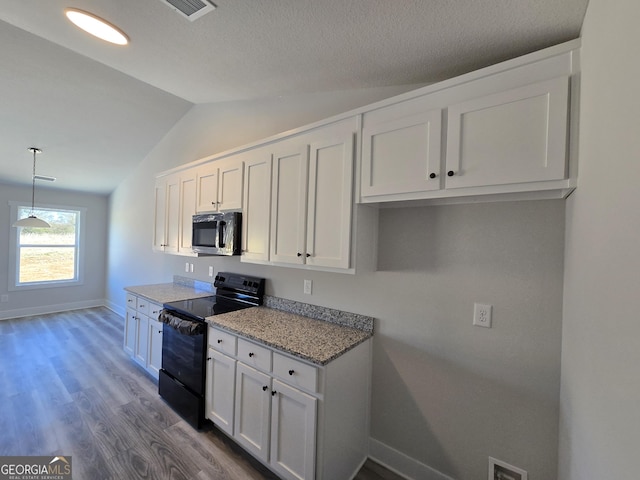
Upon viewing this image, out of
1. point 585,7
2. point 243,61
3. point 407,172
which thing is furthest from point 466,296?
point 243,61

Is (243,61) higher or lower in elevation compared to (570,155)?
higher

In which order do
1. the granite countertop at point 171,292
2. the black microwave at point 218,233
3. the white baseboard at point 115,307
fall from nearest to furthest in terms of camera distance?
1. the black microwave at point 218,233
2. the granite countertop at point 171,292
3. the white baseboard at point 115,307

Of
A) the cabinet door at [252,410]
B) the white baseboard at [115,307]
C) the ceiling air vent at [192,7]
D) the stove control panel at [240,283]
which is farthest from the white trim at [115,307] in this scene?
the ceiling air vent at [192,7]

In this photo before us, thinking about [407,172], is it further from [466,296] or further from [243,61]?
[243,61]

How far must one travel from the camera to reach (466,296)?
163 cm

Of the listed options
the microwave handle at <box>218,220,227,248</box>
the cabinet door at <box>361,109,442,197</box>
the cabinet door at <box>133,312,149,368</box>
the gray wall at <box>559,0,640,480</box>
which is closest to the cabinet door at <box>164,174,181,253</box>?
the cabinet door at <box>133,312,149,368</box>

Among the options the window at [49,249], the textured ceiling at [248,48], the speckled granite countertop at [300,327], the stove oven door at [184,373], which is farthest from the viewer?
the window at [49,249]

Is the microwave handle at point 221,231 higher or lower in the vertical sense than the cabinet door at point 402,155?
lower

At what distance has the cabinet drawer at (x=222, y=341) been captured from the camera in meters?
1.98

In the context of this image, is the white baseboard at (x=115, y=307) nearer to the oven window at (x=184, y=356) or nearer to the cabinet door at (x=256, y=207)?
the oven window at (x=184, y=356)

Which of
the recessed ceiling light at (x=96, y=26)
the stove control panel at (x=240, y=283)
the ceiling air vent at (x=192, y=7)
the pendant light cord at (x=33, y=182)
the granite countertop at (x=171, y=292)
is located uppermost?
the recessed ceiling light at (x=96, y=26)

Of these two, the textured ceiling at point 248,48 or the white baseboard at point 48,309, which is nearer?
the textured ceiling at point 248,48

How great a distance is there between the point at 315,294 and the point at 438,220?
3.77 ft

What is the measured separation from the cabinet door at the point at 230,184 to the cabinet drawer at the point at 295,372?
1.39 m
